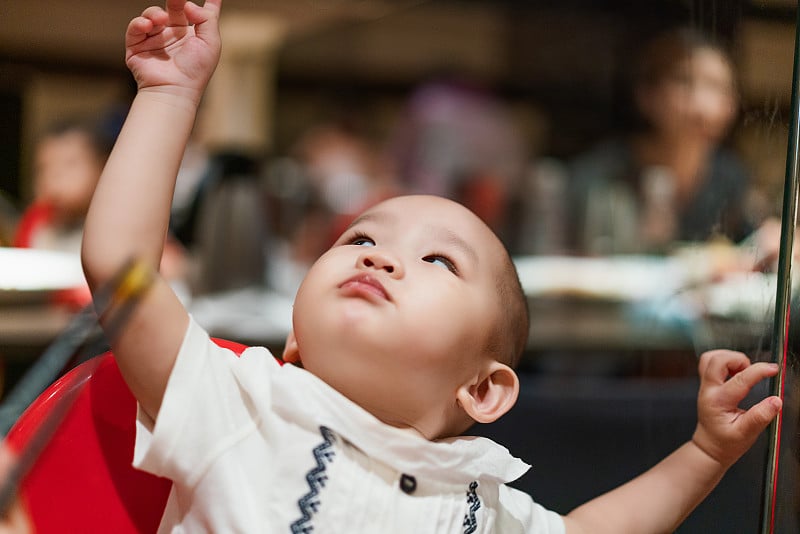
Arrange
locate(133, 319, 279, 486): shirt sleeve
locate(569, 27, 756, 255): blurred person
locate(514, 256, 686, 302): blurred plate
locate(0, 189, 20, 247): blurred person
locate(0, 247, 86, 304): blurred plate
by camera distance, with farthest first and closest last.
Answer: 1. locate(514, 256, 686, 302): blurred plate
2. locate(0, 189, 20, 247): blurred person
3. locate(0, 247, 86, 304): blurred plate
4. locate(569, 27, 756, 255): blurred person
5. locate(133, 319, 279, 486): shirt sleeve

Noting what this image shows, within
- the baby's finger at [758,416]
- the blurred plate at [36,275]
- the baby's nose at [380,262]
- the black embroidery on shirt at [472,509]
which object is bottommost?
the blurred plate at [36,275]

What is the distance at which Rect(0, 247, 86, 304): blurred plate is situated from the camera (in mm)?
1368

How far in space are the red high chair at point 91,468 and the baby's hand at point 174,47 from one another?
0.60 feet

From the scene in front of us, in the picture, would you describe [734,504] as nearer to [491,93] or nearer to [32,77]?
[32,77]

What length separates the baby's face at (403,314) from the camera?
1.84 ft

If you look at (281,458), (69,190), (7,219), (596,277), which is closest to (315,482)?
(281,458)

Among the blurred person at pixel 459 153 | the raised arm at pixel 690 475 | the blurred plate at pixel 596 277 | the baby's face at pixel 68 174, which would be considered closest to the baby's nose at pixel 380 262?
the raised arm at pixel 690 475

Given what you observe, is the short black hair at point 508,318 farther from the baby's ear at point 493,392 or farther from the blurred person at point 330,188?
the blurred person at point 330,188

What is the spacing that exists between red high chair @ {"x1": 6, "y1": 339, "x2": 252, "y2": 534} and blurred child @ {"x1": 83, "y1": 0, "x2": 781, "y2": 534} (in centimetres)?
3

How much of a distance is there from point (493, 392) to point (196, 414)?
0.21 meters

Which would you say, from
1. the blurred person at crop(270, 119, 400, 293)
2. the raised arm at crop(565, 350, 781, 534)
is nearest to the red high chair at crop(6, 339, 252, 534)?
the raised arm at crop(565, 350, 781, 534)

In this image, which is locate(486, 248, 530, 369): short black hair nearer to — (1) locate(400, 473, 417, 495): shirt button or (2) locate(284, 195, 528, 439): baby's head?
(2) locate(284, 195, 528, 439): baby's head

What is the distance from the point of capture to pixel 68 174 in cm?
183

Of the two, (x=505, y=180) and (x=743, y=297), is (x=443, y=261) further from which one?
(x=505, y=180)
